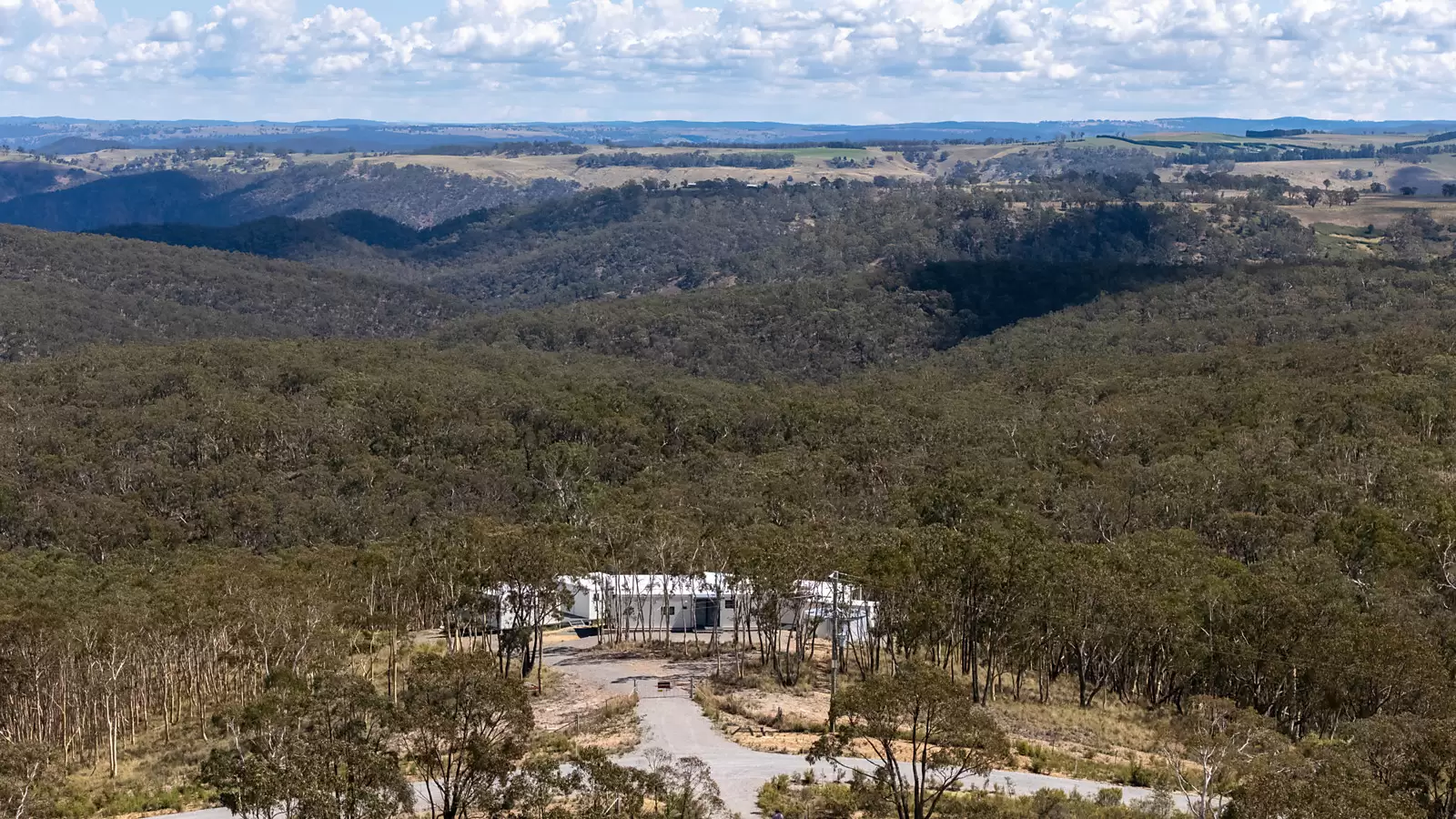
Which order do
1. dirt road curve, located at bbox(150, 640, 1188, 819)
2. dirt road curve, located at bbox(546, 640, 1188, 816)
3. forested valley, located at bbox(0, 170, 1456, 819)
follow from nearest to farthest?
forested valley, located at bbox(0, 170, 1456, 819), dirt road curve, located at bbox(150, 640, 1188, 819), dirt road curve, located at bbox(546, 640, 1188, 816)

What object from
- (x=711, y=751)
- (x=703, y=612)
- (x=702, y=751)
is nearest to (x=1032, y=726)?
(x=711, y=751)

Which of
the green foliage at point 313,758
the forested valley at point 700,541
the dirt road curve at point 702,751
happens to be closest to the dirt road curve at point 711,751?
the dirt road curve at point 702,751

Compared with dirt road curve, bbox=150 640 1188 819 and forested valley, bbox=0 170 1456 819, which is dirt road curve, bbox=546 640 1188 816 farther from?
forested valley, bbox=0 170 1456 819

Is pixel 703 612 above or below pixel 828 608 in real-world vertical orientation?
below

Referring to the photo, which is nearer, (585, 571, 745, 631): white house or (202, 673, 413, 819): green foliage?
(202, 673, 413, 819): green foliage

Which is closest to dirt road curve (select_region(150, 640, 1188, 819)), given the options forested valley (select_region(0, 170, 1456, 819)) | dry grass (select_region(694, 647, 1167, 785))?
dry grass (select_region(694, 647, 1167, 785))

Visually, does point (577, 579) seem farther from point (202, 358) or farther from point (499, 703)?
point (202, 358)

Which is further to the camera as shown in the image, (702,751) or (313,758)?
(702,751)

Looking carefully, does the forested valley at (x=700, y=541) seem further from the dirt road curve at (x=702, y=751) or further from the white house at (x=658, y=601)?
the dirt road curve at (x=702, y=751)

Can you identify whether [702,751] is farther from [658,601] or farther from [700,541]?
[700,541]
